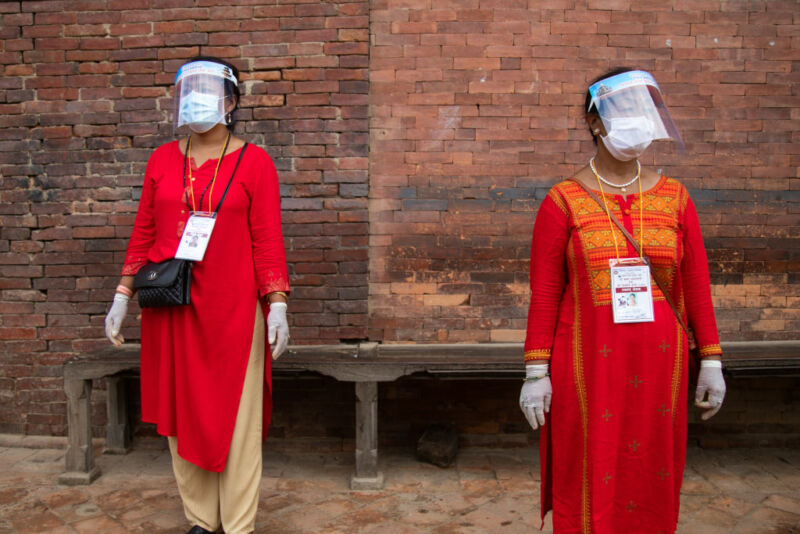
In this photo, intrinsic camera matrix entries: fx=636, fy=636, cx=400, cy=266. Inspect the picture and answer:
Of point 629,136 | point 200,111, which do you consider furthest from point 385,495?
point 629,136

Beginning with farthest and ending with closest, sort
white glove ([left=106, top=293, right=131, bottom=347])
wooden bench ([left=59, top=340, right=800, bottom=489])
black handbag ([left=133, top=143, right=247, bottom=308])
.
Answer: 1. wooden bench ([left=59, top=340, right=800, bottom=489])
2. white glove ([left=106, top=293, right=131, bottom=347])
3. black handbag ([left=133, top=143, right=247, bottom=308])

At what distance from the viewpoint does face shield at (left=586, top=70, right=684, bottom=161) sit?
2.31 metres

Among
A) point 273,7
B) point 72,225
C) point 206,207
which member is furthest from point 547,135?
point 72,225

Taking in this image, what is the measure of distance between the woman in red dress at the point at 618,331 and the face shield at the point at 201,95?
157 cm

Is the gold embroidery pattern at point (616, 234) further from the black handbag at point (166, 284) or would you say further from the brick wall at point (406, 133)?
the brick wall at point (406, 133)

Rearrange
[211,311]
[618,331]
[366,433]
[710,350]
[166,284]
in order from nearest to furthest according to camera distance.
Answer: [618,331] → [710,350] → [166,284] → [211,311] → [366,433]

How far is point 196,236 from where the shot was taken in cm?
286

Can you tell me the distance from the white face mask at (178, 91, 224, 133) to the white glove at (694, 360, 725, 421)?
231 centimetres

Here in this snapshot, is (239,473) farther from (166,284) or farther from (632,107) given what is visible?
(632,107)

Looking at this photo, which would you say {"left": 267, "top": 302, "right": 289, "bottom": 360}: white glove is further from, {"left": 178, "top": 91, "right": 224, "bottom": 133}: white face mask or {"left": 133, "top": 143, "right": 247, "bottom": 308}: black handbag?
{"left": 178, "top": 91, "right": 224, "bottom": 133}: white face mask

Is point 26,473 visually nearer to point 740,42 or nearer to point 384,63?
point 384,63

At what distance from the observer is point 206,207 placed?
289 centimetres

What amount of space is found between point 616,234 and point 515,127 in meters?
2.31

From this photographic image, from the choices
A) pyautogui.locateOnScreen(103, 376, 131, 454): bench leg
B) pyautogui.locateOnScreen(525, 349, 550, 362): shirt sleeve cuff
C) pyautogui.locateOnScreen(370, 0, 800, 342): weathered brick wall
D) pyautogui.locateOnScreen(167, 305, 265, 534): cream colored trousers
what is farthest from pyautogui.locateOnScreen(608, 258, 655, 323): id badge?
pyautogui.locateOnScreen(103, 376, 131, 454): bench leg
